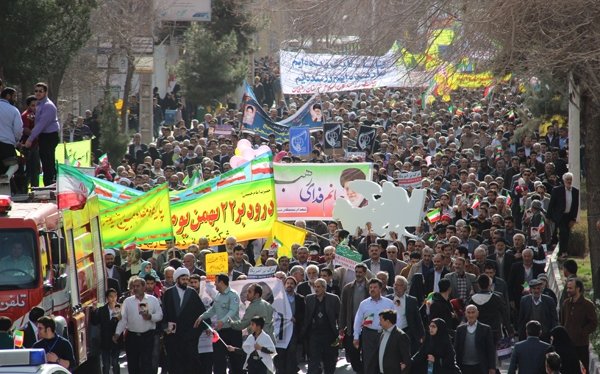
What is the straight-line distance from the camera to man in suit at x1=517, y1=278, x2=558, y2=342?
18328 mm

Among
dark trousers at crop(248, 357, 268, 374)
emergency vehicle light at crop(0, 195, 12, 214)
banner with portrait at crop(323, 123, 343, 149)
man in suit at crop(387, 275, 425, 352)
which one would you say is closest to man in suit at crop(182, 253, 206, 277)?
dark trousers at crop(248, 357, 268, 374)

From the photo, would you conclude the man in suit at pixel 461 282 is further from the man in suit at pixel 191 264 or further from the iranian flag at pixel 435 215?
the iranian flag at pixel 435 215

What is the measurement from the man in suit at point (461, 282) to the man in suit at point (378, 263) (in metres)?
1.37

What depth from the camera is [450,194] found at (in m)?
26.3

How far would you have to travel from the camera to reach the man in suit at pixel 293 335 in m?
19.1

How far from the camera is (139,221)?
21.5m

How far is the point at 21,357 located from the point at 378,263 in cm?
1115

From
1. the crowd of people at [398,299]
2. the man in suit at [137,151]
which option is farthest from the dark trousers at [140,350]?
the man in suit at [137,151]

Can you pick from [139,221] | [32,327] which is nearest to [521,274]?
[139,221]

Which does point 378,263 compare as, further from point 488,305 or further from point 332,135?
point 332,135

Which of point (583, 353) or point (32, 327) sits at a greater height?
point (32, 327)

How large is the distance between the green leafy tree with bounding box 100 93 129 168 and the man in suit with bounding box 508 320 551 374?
21821 mm

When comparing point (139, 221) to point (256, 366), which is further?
point (139, 221)

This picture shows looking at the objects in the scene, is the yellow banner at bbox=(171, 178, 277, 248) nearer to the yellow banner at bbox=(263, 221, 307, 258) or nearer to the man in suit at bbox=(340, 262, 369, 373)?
the yellow banner at bbox=(263, 221, 307, 258)
